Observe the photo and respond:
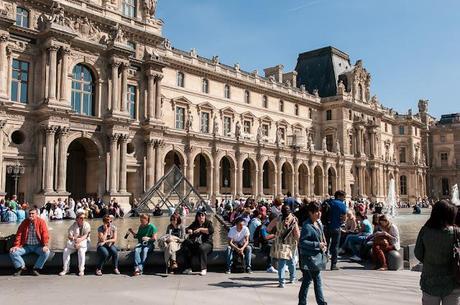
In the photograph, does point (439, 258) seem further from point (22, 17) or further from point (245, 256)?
point (22, 17)

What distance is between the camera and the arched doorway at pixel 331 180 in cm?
6138

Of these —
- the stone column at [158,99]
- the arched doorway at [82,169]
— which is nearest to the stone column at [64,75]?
the arched doorway at [82,169]

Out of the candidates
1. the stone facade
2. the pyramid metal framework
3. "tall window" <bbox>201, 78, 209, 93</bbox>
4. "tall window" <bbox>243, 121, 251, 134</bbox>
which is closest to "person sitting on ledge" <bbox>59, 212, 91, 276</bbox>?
the pyramid metal framework

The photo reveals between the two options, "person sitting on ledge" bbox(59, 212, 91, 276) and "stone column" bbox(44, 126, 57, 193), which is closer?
"person sitting on ledge" bbox(59, 212, 91, 276)

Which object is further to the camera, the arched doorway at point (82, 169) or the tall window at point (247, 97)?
the tall window at point (247, 97)

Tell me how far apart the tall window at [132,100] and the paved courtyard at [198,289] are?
2827 centimetres

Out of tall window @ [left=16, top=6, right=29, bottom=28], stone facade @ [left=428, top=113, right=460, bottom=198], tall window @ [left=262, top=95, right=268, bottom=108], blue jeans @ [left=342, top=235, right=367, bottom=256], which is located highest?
tall window @ [left=16, top=6, right=29, bottom=28]

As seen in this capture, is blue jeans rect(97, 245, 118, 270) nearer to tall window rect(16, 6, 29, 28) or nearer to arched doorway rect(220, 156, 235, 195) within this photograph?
tall window rect(16, 6, 29, 28)

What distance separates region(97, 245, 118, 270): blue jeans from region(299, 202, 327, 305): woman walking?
504 centimetres

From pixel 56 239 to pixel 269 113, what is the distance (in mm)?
42109

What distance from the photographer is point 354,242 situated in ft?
43.6

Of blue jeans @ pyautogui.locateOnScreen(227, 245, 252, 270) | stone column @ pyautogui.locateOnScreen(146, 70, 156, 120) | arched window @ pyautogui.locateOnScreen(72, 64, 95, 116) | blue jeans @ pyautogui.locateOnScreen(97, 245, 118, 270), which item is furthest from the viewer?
stone column @ pyautogui.locateOnScreen(146, 70, 156, 120)

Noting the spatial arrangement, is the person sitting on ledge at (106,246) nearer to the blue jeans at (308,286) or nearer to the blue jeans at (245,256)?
the blue jeans at (245,256)

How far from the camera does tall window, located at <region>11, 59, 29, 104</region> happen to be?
1189 inches
